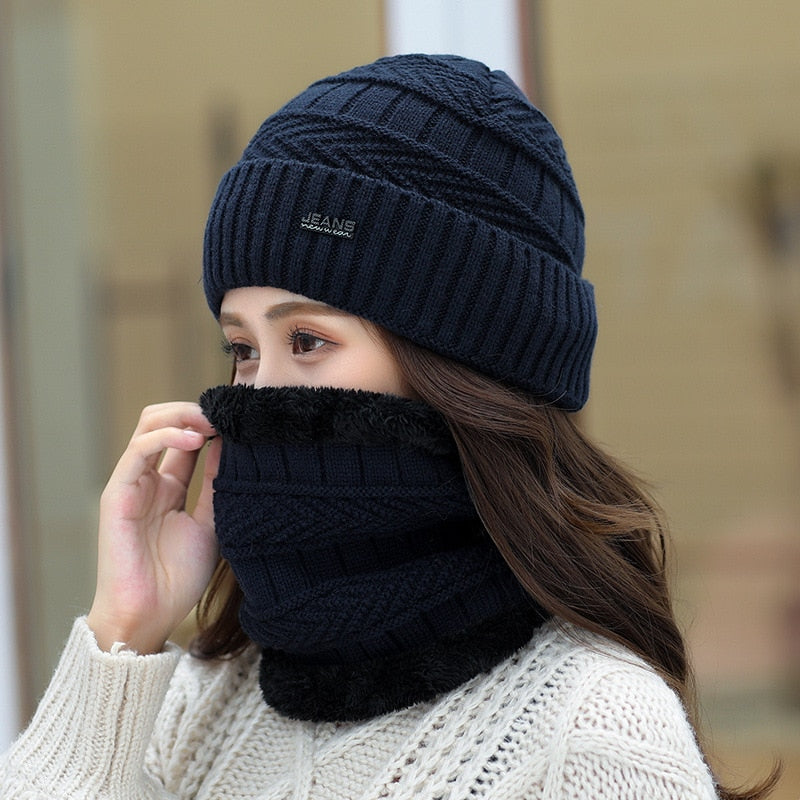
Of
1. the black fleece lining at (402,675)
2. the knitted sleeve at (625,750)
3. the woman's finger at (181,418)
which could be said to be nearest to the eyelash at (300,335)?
the woman's finger at (181,418)

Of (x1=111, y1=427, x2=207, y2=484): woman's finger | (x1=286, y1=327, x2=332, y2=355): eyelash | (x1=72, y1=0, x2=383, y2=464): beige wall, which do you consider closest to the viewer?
(x1=286, y1=327, x2=332, y2=355): eyelash

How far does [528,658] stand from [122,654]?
65 cm

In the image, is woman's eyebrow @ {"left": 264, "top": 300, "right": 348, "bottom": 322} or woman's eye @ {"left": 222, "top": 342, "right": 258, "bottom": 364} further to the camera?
woman's eye @ {"left": 222, "top": 342, "right": 258, "bottom": 364}

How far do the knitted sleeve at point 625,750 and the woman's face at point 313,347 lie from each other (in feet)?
1.76

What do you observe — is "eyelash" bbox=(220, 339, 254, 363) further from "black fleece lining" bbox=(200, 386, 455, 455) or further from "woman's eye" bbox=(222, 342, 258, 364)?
"black fleece lining" bbox=(200, 386, 455, 455)

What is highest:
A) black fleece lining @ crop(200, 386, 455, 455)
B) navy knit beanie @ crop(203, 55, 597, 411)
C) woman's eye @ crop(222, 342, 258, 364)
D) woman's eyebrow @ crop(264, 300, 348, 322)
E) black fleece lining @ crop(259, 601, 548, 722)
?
navy knit beanie @ crop(203, 55, 597, 411)

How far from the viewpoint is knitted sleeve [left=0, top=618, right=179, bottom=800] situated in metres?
1.56

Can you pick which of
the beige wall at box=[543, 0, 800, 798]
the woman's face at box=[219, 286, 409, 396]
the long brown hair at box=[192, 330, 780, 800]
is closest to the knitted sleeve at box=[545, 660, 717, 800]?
the long brown hair at box=[192, 330, 780, 800]

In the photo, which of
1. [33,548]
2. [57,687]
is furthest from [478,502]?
[33,548]

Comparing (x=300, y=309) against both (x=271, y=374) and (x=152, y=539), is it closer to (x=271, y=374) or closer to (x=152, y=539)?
(x=271, y=374)

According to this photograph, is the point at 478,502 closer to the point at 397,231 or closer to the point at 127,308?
the point at 397,231

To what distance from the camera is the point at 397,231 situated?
5.05 feet

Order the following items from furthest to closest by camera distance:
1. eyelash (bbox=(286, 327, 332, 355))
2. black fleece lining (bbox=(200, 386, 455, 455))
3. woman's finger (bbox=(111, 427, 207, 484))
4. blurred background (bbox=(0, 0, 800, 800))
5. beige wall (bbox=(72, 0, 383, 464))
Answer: beige wall (bbox=(72, 0, 383, 464)), blurred background (bbox=(0, 0, 800, 800)), woman's finger (bbox=(111, 427, 207, 484)), eyelash (bbox=(286, 327, 332, 355)), black fleece lining (bbox=(200, 386, 455, 455))

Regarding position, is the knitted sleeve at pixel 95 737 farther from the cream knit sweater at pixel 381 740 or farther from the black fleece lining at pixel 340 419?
the black fleece lining at pixel 340 419
